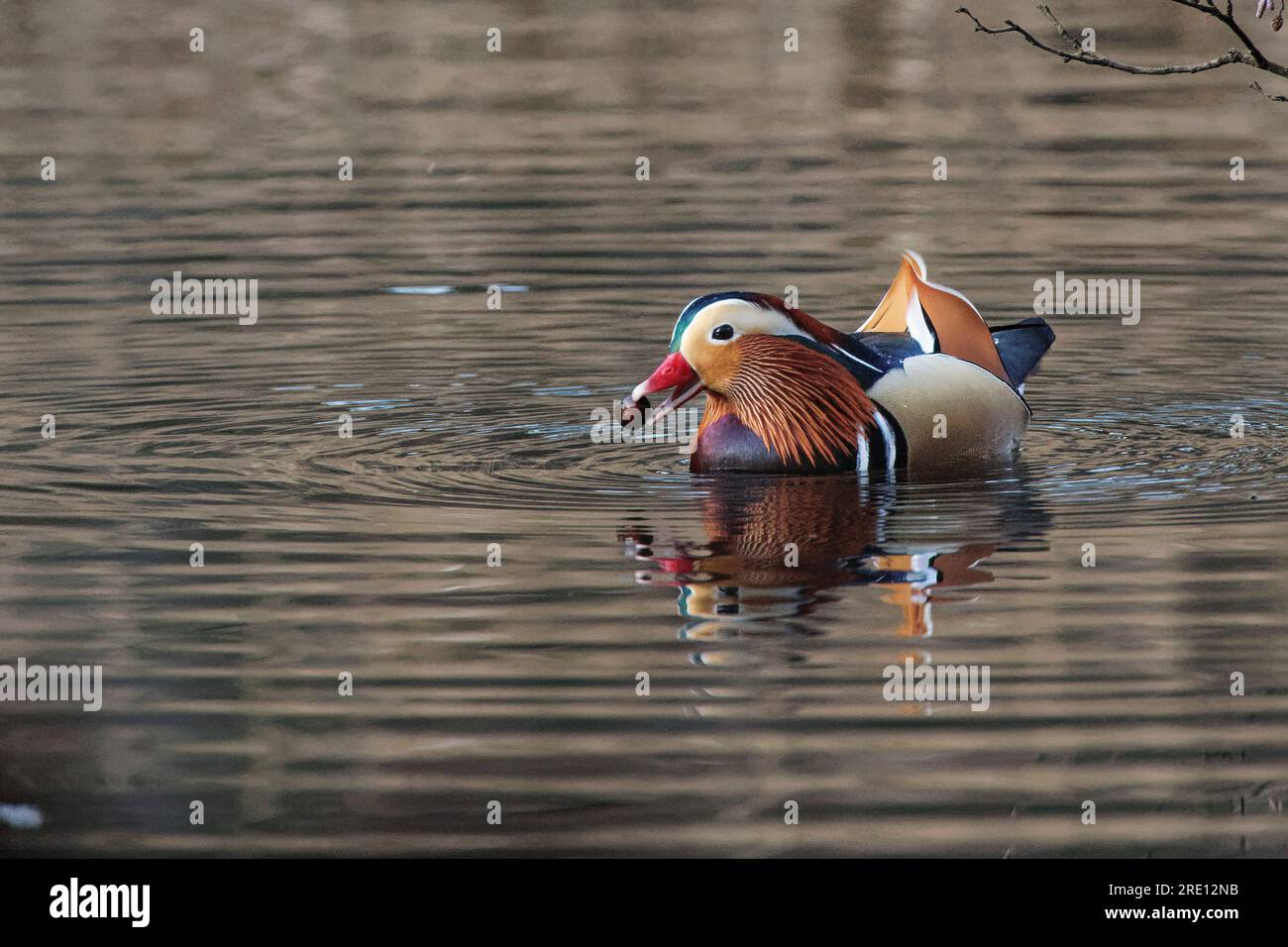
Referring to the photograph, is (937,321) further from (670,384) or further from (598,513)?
(598,513)

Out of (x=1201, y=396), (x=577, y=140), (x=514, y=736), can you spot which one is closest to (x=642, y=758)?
(x=514, y=736)

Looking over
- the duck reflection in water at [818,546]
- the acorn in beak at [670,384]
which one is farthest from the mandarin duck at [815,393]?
the duck reflection in water at [818,546]

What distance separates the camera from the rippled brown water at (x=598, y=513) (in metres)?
6.48

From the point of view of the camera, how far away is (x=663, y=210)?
16.8 meters

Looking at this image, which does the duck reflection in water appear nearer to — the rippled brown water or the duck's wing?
the rippled brown water

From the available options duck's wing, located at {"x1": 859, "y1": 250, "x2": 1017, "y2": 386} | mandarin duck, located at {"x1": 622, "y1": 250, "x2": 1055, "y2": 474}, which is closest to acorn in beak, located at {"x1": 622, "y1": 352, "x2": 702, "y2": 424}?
mandarin duck, located at {"x1": 622, "y1": 250, "x2": 1055, "y2": 474}

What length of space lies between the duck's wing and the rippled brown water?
1.81 feet

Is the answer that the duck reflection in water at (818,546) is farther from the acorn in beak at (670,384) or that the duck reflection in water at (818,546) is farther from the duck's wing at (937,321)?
the duck's wing at (937,321)

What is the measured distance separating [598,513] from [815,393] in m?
1.02

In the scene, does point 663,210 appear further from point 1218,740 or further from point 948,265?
point 1218,740

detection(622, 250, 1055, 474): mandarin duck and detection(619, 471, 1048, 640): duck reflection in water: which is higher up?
detection(622, 250, 1055, 474): mandarin duck

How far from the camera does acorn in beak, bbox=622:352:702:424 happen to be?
31.3 ft

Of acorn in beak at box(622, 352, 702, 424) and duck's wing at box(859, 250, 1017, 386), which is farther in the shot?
duck's wing at box(859, 250, 1017, 386)

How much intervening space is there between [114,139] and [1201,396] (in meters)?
11.4
